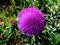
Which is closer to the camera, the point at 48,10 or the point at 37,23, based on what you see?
the point at 37,23

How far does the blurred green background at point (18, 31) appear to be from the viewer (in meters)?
2.13

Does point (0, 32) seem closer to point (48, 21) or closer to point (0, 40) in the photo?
point (0, 40)

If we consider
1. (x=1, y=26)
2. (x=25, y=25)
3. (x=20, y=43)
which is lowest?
(x=20, y=43)

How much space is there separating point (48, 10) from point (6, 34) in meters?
0.63

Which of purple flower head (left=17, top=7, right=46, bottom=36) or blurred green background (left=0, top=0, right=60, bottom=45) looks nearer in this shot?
purple flower head (left=17, top=7, right=46, bottom=36)

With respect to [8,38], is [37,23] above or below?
above

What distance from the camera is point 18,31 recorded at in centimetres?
221

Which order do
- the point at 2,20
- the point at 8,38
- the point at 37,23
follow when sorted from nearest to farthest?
1. the point at 37,23
2. the point at 8,38
3. the point at 2,20

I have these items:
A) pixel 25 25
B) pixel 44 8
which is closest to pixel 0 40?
pixel 25 25

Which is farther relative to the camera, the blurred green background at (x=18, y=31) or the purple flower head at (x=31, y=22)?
the blurred green background at (x=18, y=31)

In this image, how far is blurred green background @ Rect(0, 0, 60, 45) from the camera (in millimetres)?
2134

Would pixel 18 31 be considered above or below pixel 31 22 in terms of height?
below

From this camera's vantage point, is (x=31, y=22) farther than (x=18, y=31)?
No

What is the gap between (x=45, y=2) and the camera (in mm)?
2473
